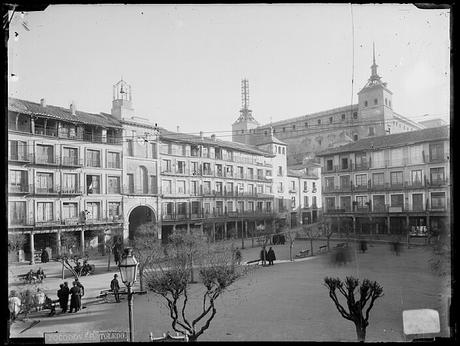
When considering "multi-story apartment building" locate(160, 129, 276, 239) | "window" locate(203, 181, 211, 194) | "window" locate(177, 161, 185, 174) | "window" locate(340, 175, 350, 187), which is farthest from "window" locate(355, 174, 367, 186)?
"window" locate(177, 161, 185, 174)

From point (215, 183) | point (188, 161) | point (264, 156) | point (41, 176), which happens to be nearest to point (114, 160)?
point (41, 176)

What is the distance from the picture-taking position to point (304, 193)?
141 feet

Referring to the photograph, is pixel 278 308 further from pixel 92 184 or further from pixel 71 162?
pixel 92 184

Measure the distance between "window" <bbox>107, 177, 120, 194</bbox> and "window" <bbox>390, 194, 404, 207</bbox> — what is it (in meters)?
18.1

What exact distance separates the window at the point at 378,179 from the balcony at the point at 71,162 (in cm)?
1886

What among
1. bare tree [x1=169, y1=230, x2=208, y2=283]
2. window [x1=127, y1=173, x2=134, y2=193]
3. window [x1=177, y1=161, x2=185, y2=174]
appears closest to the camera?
bare tree [x1=169, y1=230, x2=208, y2=283]

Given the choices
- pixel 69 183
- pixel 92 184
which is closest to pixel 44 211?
pixel 69 183

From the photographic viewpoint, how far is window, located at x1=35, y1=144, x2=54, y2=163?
15.6m

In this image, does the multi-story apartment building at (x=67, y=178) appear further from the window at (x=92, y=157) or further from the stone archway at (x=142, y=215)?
the stone archway at (x=142, y=215)

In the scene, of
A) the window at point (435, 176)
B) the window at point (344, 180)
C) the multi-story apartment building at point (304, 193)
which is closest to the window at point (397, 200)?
the window at point (435, 176)

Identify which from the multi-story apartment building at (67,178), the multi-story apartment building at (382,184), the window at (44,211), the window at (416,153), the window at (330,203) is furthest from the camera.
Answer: the window at (330,203)

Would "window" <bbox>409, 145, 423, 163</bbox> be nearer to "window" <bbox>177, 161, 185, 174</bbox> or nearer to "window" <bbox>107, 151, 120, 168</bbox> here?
"window" <bbox>177, 161, 185, 174</bbox>

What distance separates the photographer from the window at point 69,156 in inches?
635

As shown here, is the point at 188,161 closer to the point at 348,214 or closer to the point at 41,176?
the point at 41,176
